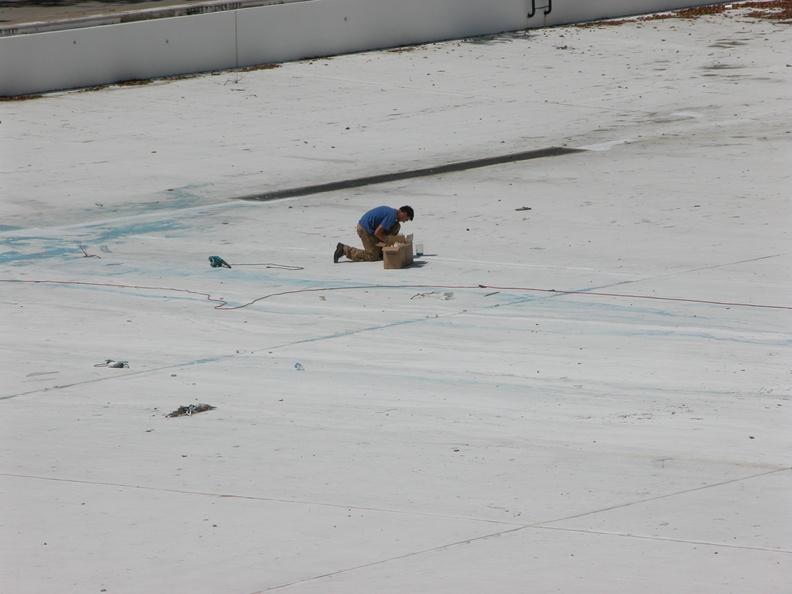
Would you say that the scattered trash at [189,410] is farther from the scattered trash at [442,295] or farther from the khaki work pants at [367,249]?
the khaki work pants at [367,249]

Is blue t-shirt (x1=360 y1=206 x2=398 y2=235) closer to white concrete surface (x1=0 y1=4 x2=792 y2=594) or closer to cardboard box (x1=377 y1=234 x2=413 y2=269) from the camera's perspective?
cardboard box (x1=377 y1=234 x2=413 y2=269)

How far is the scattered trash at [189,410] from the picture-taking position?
9.19 meters

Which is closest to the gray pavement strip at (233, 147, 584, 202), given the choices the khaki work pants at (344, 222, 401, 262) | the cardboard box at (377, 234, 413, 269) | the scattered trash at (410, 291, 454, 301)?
the khaki work pants at (344, 222, 401, 262)

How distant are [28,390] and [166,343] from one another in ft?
5.23

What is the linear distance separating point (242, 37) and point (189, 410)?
61.9 feet

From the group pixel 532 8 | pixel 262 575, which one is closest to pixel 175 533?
pixel 262 575

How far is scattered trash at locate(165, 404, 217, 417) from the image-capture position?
919cm

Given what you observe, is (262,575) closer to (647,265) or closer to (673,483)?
(673,483)

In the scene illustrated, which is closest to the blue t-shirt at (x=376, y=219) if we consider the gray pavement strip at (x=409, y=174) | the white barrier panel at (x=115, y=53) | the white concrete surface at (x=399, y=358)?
the white concrete surface at (x=399, y=358)

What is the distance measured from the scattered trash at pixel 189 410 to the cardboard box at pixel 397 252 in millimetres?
4527

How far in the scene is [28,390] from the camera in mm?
9812

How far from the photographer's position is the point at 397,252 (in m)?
13.5

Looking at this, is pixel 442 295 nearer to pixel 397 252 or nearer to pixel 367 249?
pixel 397 252

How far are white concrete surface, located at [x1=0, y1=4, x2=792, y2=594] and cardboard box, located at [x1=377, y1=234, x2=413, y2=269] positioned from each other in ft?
1.07
